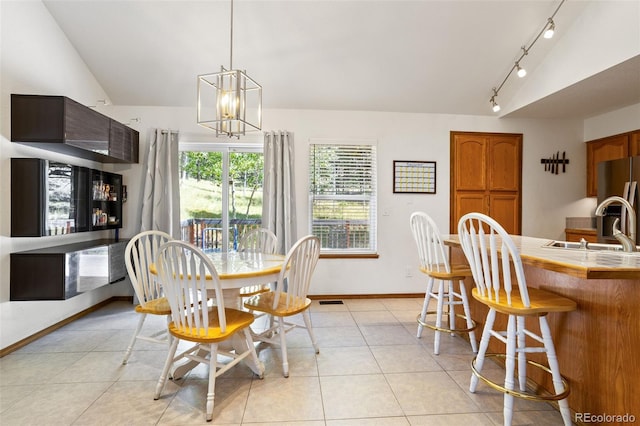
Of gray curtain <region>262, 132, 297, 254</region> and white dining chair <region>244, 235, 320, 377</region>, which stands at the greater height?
gray curtain <region>262, 132, 297, 254</region>

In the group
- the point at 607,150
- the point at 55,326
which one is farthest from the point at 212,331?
the point at 607,150

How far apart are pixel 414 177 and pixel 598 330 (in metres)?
2.74

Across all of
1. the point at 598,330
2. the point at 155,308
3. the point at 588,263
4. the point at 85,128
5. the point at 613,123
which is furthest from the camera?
the point at 613,123

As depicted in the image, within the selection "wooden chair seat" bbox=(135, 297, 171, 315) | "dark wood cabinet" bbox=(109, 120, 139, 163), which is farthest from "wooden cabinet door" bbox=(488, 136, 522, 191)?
"dark wood cabinet" bbox=(109, 120, 139, 163)

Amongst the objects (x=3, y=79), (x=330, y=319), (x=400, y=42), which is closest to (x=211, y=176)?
(x=3, y=79)

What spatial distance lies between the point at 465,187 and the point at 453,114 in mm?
970

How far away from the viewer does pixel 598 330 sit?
61.6 inches

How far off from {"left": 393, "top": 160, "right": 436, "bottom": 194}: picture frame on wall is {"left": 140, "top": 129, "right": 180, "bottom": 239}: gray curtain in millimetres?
2733

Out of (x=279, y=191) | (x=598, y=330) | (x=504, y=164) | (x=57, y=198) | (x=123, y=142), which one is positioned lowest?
(x=598, y=330)

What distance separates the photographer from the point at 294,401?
1.88 m

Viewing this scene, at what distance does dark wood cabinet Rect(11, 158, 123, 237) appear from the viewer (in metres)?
2.51

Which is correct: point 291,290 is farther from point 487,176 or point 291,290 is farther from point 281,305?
point 487,176

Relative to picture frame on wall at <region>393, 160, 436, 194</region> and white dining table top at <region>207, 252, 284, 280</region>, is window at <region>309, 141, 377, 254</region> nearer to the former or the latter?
picture frame on wall at <region>393, 160, 436, 194</region>

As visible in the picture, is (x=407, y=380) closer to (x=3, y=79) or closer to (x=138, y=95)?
(x=3, y=79)
